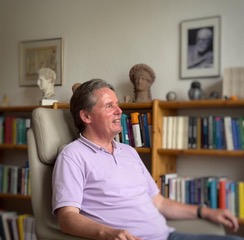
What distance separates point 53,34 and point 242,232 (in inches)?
68.2

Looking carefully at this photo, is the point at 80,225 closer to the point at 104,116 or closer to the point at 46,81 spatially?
the point at 104,116

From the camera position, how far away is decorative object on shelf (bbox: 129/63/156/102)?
82.4 inches

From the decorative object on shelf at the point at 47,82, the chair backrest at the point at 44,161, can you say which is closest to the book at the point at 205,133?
the chair backrest at the point at 44,161

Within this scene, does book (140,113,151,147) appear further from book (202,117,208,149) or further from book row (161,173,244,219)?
book (202,117,208,149)

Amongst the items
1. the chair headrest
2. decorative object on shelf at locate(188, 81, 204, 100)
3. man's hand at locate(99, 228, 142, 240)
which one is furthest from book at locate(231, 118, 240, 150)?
man's hand at locate(99, 228, 142, 240)

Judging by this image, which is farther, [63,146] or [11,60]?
[11,60]

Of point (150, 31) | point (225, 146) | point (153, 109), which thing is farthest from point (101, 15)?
point (225, 146)

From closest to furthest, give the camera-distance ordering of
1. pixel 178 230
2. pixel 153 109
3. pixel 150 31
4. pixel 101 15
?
pixel 178 230
pixel 153 109
pixel 150 31
pixel 101 15

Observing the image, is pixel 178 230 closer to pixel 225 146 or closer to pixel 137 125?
pixel 225 146

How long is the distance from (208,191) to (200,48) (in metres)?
0.78

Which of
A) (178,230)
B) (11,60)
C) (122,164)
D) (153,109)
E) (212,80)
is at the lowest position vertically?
(178,230)

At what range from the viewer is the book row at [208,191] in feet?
5.86

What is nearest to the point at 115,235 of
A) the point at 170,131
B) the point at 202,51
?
the point at 170,131

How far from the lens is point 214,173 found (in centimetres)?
201
